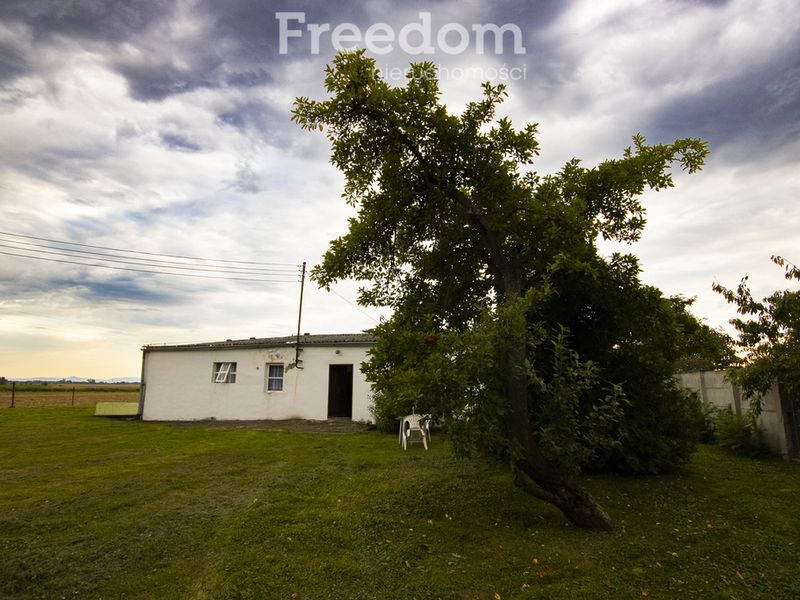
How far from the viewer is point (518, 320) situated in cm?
466

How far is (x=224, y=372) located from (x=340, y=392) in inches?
196

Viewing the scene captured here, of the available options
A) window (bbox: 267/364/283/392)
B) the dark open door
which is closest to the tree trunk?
the dark open door

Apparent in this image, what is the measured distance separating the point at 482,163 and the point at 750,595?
5.37 meters

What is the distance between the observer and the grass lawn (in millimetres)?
3828

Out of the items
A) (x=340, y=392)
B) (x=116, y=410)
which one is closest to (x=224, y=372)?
(x=340, y=392)

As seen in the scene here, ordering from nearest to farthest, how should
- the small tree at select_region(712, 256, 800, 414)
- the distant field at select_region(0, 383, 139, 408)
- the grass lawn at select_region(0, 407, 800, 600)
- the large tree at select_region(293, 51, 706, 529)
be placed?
the grass lawn at select_region(0, 407, 800, 600)
the large tree at select_region(293, 51, 706, 529)
the small tree at select_region(712, 256, 800, 414)
the distant field at select_region(0, 383, 139, 408)

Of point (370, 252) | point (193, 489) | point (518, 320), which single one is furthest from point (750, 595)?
point (193, 489)

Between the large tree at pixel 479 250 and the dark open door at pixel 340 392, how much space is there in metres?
12.2

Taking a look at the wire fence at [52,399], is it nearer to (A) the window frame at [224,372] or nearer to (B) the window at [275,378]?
(A) the window frame at [224,372]

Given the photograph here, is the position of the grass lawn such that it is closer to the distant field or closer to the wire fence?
the wire fence

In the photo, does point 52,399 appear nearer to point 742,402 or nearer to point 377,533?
point 377,533

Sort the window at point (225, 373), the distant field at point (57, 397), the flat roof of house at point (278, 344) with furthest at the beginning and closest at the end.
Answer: the distant field at point (57, 397) < the window at point (225, 373) < the flat roof of house at point (278, 344)

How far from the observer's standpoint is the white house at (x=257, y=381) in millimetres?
16891

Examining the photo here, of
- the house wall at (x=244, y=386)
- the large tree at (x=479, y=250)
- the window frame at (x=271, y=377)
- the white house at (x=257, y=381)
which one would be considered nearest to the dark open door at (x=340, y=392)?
the white house at (x=257, y=381)
